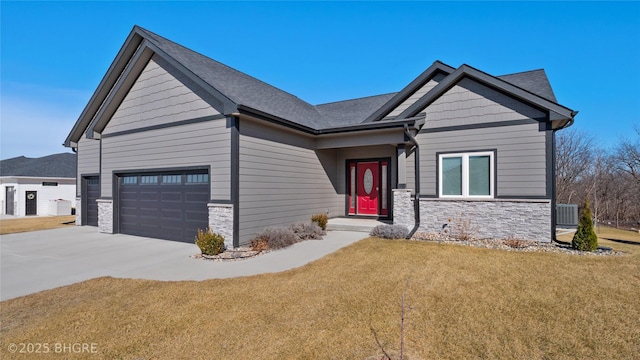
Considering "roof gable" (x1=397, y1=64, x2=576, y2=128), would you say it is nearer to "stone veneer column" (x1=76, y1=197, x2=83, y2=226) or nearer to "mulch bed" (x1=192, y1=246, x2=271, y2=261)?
"mulch bed" (x1=192, y1=246, x2=271, y2=261)

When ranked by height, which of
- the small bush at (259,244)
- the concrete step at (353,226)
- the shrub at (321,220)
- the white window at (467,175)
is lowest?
the small bush at (259,244)

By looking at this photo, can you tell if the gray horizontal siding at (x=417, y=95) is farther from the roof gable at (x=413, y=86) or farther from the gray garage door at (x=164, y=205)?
the gray garage door at (x=164, y=205)

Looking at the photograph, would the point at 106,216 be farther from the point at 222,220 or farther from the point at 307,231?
the point at 307,231

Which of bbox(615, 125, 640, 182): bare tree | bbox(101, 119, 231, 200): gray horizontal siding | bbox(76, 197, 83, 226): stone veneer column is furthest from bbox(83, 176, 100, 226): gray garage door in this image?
bbox(615, 125, 640, 182): bare tree

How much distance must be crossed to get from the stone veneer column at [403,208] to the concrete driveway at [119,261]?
4.11 feet

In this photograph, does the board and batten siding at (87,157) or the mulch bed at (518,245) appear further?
the board and batten siding at (87,157)

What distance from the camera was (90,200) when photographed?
1409 centimetres

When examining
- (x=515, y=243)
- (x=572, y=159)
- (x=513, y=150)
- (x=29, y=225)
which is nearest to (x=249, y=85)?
(x=513, y=150)

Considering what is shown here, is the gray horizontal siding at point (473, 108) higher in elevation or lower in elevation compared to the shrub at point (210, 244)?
higher

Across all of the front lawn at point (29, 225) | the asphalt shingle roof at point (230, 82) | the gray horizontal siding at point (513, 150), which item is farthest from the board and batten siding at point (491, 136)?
the front lawn at point (29, 225)

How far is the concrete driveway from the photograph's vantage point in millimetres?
6020

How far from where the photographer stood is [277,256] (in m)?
7.44

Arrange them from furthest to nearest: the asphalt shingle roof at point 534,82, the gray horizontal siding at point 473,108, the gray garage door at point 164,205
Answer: the gray garage door at point 164,205
the asphalt shingle roof at point 534,82
the gray horizontal siding at point 473,108

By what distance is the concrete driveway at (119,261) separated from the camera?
6.02 meters
